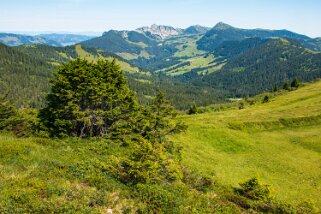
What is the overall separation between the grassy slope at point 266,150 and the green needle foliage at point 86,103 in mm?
12494

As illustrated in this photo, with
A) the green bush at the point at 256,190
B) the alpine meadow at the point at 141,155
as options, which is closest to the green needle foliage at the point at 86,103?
the alpine meadow at the point at 141,155

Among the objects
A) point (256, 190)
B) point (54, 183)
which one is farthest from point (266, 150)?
point (54, 183)

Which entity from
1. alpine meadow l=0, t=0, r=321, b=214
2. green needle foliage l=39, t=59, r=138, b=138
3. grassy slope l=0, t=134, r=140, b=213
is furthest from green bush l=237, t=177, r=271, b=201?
green needle foliage l=39, t=59, r=138, b=138

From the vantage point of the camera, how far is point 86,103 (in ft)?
155

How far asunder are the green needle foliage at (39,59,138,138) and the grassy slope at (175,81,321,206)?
492 inches

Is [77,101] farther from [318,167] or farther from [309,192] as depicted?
[318,167]

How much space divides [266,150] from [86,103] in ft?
115

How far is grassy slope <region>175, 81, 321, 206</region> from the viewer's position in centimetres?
4216

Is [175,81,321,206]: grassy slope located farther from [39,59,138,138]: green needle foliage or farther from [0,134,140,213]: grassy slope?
[0,134,140,213]: grassy slope

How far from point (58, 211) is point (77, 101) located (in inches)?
1223

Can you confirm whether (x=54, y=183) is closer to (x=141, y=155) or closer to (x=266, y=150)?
(x=141, y=155)

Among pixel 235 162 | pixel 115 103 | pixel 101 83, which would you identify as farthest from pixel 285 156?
pixel 101 83

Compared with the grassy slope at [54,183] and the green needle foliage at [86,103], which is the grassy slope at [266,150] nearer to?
the green needle foliage at [86,103]

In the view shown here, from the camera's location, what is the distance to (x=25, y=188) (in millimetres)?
17969
